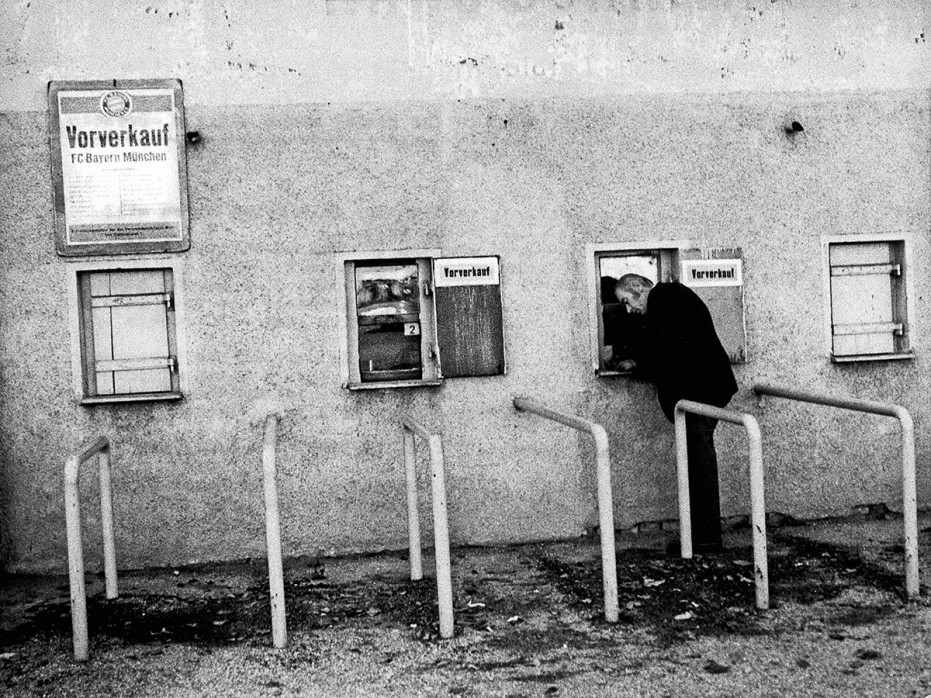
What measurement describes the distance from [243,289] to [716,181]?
10.6ft

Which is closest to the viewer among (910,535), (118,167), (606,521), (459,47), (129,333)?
(606,521)

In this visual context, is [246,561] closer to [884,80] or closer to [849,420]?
[849,420]

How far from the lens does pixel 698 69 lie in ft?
23.5

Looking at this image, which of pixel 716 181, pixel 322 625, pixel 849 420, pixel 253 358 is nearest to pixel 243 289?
pixel 253 358

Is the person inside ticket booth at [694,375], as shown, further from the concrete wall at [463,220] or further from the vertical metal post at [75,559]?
the vertical metal post at [75,559]

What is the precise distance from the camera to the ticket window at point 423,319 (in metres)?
6.93

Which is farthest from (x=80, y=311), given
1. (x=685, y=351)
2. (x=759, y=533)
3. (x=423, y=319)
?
(x=759, y=533)

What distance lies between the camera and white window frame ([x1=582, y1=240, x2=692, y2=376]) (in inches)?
278

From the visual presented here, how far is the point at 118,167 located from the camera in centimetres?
664

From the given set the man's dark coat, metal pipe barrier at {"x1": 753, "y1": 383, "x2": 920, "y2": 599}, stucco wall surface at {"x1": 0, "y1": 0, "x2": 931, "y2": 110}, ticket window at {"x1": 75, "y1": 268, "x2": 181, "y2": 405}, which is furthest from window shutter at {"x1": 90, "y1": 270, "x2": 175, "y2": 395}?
metal pipe barrier at {"x1": 753, "y1": 383, "x2": 920, "y2": 599}

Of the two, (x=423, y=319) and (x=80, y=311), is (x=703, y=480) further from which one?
(x=80, y=311)

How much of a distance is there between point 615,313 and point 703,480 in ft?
4.29

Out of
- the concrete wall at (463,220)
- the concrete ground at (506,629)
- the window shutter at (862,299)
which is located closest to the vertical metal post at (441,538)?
the concrete ground at (506,629)

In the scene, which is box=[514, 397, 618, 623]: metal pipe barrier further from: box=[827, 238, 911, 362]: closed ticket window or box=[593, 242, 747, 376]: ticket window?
box=[827, 238, 911, 362]: closed ticket window
